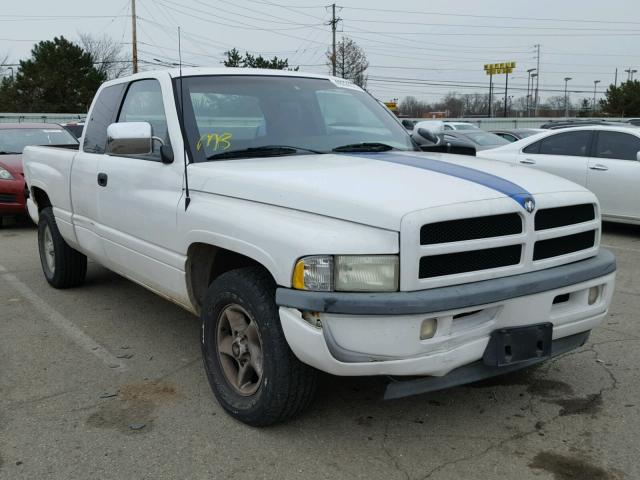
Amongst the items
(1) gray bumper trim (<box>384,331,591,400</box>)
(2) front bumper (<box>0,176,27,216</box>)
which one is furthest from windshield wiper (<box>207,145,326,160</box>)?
(2) front bumper (<box>0,176,27,216</box>)

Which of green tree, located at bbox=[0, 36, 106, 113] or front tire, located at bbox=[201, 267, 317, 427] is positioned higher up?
green tree, located at bbox=[0, 36, 106, 113]

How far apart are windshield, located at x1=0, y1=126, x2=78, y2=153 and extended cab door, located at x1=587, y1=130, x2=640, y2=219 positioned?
8.23 meters

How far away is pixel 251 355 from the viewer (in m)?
3.17

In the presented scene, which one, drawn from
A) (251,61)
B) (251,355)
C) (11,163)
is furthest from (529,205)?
(251,61)

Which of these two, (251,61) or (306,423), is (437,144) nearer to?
(306,423)

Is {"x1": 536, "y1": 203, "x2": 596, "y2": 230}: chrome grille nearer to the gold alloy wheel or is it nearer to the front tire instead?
the front tire

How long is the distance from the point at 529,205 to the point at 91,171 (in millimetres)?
3205

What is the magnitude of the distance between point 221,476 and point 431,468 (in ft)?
3.06

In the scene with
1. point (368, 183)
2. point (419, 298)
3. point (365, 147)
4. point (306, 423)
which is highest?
point (365, 147)

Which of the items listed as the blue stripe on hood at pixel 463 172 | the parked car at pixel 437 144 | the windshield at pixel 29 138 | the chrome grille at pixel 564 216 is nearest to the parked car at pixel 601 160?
the parked car at pixel 437 144

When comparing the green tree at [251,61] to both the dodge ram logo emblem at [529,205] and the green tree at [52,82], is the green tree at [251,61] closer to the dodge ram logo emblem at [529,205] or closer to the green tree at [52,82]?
the green tree at [52,82]

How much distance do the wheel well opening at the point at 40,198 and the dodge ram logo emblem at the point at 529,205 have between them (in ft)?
15.4

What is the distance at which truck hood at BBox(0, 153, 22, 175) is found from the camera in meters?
9.90

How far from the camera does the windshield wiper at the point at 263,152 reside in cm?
364
